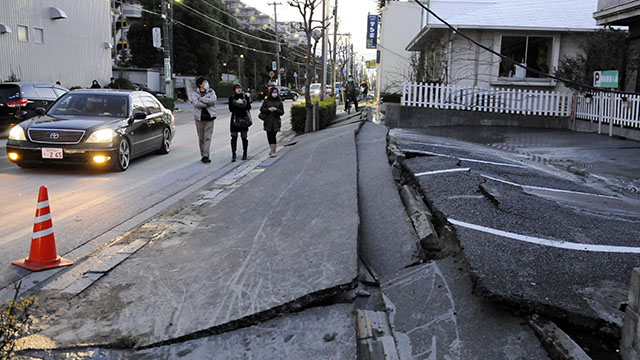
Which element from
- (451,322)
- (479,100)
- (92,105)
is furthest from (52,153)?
(479,100)

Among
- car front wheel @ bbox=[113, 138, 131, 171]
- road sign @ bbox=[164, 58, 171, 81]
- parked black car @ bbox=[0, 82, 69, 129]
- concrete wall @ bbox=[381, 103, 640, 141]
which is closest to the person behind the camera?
car front wheel @ bbox=[113, 138, 131, 171]

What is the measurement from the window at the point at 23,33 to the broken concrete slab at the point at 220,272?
27.8 metres

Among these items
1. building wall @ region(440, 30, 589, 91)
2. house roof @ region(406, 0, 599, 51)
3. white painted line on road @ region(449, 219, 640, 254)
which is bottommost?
white painted line on road @ region(449, 219, 640, 254)

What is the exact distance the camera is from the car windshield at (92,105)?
35.7ft

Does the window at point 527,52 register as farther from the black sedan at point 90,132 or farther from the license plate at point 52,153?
the license plate at point 52,153

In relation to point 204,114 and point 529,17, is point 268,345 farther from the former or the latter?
point 529,17

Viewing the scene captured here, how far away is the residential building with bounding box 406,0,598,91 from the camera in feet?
68.8

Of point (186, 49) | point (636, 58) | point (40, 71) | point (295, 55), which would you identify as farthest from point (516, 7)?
point (295, 55)

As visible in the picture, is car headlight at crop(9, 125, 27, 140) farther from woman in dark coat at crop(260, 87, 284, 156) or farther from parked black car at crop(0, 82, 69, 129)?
parked black car at crop(0, 82, 69, 129)

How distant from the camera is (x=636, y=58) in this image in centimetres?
1689

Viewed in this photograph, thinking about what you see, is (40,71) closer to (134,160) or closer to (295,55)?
(134,160)

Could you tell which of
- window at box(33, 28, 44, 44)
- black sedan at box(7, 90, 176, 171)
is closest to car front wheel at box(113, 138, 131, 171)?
black sedan at box(7, 90, 176, 171)

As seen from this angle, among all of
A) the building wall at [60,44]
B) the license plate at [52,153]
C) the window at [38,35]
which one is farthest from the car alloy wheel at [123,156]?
the window at [38,35]

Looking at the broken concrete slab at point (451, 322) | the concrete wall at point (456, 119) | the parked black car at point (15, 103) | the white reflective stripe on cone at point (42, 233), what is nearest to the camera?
the broken concrete slab at point (451, 322)
